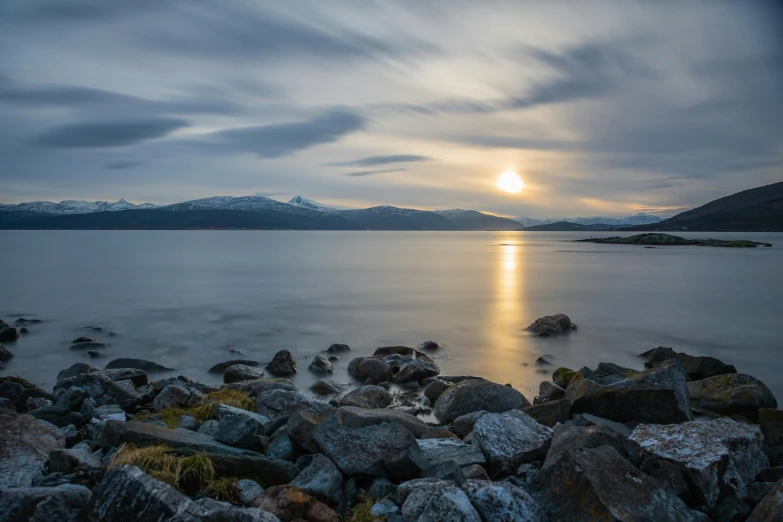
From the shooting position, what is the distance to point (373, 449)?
729cm

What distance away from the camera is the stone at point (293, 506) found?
596 cm

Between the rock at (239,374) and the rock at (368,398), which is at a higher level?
the rock at (368,398)

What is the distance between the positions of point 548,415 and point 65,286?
47209 millimetres

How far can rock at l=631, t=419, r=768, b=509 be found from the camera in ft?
21.9

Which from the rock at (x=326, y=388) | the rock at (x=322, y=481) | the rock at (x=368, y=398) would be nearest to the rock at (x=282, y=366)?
the rock at (x=326, y=388)

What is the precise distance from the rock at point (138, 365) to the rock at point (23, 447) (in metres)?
11.2

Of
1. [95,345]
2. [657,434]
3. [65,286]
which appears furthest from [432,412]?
[65,286]

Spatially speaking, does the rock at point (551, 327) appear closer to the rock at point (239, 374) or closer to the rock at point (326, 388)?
the rock at point (326, 388)

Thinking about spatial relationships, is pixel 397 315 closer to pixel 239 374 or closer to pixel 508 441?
pixel 239 374

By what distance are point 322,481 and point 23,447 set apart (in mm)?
3921

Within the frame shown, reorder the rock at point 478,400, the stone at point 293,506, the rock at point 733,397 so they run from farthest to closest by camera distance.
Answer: the rock at point 478,400 → the rock at point 733,397 → the stone at point 293,506

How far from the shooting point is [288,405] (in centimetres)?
1099

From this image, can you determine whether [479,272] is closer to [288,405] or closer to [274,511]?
[288,405]

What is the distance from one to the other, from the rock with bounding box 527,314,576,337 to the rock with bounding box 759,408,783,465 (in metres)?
16.4
